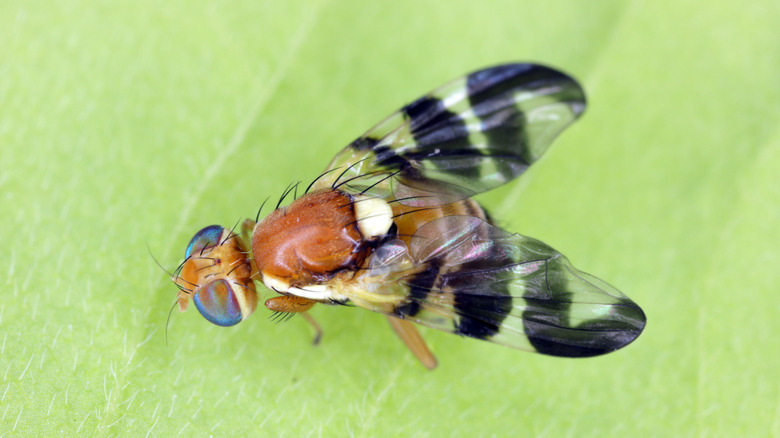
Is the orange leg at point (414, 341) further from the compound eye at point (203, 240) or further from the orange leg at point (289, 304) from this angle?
the compound eye at point (203, 240)

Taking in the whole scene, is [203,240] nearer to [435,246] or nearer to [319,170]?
[319,170]

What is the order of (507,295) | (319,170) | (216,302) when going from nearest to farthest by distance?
(507,295)
(216,302)
(319,170)

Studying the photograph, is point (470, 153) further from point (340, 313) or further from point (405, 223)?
point (340, 313)

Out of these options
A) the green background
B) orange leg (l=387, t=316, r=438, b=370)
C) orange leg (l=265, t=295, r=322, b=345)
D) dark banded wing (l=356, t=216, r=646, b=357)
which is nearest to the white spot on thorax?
dark banded wing (l=356, t=216, r=646, b=357)

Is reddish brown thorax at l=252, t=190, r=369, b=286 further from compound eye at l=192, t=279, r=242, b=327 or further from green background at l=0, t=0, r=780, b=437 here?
green background at l=0, t=0, r=780, b=437

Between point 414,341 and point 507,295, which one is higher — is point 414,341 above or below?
below

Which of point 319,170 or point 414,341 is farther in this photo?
point 319,170

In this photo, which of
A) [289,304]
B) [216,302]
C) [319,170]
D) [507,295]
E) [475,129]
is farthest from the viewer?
[319,170]

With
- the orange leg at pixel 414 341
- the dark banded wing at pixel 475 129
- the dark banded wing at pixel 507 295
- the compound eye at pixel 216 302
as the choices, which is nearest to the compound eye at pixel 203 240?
the compound eye at pixel 216 302

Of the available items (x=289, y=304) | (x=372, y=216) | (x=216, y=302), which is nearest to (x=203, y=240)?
(x=216, y=302)
